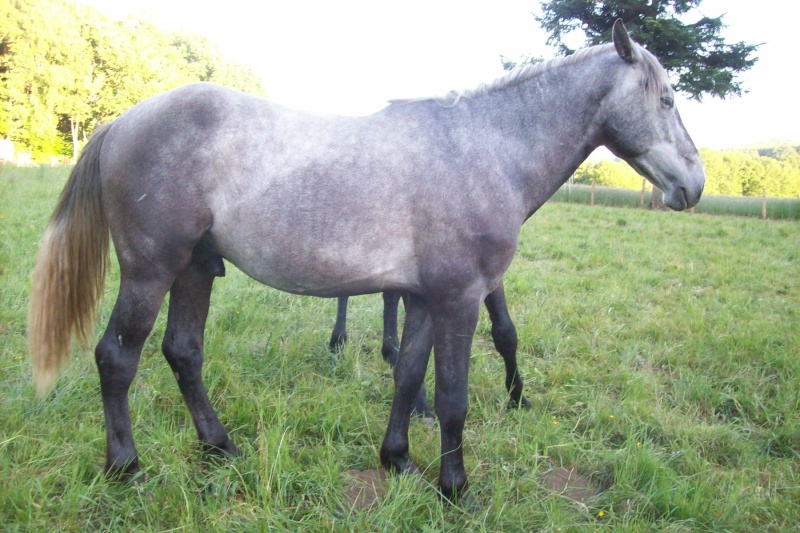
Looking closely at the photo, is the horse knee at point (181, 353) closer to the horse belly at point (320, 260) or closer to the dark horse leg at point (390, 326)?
the horse belly at point (320, 260)

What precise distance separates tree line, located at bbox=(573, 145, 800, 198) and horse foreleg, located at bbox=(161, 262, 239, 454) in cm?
3530

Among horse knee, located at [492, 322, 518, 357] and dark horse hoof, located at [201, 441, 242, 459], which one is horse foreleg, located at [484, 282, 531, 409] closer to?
horse knee, located at [492, 322, 518, 357]

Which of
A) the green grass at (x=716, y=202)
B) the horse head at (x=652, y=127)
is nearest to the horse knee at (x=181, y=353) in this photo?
the horse head at (x=652, y=127)

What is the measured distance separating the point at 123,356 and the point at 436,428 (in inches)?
67.5

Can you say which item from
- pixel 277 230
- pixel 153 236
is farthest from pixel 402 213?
pixel 153 236

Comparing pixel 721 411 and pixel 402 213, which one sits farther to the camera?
pixel 721 411

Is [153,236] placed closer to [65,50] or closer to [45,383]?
[45,383]

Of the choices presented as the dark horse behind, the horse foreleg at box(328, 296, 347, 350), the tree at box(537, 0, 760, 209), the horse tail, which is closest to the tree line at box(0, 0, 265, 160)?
the horse tail

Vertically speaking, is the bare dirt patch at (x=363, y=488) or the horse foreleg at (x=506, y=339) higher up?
the horse foreleg at (x=506, y=339)

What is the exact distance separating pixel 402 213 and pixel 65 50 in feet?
54.2

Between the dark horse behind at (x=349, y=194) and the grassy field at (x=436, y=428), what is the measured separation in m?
0.27

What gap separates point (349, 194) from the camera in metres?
2.01

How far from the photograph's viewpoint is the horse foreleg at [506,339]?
3.06 m

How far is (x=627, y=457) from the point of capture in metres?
2.39
